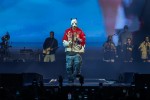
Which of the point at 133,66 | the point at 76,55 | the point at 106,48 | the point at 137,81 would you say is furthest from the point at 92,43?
the point at 137,81

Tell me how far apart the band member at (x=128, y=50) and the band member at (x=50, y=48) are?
2566mm

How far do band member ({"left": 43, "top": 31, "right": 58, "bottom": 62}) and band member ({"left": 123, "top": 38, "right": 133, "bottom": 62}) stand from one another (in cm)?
257

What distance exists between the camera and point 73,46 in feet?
43.5

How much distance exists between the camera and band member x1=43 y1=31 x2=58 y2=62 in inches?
624

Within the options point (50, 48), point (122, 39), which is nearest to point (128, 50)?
point (122, 39)

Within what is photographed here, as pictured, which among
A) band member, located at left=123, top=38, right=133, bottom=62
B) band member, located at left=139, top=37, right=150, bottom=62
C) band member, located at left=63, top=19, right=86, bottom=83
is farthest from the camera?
band member, located at left=123, top=38, right=133, bottom=62

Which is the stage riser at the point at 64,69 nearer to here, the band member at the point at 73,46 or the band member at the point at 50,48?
the band member at the point at 50,48

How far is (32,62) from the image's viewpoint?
52.7 ft

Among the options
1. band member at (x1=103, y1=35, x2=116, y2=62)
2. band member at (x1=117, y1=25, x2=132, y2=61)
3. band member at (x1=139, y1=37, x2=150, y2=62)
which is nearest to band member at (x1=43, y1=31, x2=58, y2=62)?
band member at (x1=103, y1=35, x2=116, y2=62)

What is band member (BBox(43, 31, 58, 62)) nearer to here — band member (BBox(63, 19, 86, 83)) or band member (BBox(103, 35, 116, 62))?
band member (BBox(103, 35, 116, 62))

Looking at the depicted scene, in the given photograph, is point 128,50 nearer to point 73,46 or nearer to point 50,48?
point 50,48

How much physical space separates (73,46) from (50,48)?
2.93 meters

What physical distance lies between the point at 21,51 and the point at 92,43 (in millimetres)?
2596

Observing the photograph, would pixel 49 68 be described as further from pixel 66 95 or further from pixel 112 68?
pixel 66 95
